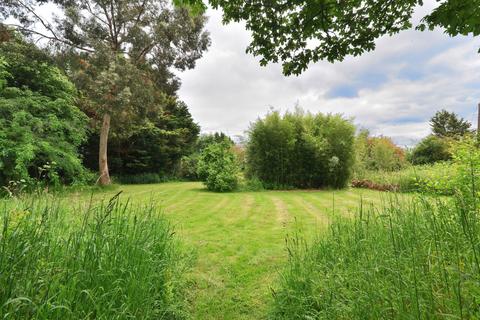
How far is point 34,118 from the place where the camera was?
7.81 meters

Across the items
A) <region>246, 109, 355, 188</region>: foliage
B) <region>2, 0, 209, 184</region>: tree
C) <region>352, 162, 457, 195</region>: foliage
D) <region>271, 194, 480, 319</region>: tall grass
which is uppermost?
<region>2, 0, 209, 184</region>: tree

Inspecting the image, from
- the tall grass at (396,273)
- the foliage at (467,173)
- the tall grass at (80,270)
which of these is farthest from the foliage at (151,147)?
the foliage at (467,173)

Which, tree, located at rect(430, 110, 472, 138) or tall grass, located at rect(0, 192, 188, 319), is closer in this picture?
tall grass, located at rect(0, 192, 188, 319)

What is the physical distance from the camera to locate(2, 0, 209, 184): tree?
8883 mm

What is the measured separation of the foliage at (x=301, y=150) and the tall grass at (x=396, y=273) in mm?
8643

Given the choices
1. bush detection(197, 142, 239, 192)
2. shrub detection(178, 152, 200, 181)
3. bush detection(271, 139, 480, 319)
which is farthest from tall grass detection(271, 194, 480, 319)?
shrub detection(178, 152, 200, 181)

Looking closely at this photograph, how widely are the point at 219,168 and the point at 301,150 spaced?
3699mm

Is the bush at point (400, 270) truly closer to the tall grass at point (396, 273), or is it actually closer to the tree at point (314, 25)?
the tall grass at point (396, 273)

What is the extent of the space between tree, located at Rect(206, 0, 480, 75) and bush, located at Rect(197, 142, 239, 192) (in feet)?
23.8

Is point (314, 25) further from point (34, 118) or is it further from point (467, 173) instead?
point (34, 118)

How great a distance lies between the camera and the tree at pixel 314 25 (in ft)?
8.84

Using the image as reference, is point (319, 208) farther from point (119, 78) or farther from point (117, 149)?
point (117, 149)

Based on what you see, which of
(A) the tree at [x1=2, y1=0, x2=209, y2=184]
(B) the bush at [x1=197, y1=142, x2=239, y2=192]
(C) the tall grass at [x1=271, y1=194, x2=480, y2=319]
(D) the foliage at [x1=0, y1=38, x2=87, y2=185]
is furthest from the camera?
(B) the bush at [x1=197, y1=142, x2=239, y2=192]

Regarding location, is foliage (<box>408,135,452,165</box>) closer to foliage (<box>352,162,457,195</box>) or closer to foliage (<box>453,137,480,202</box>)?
foliage (<box>352,162,457,195</box>)
